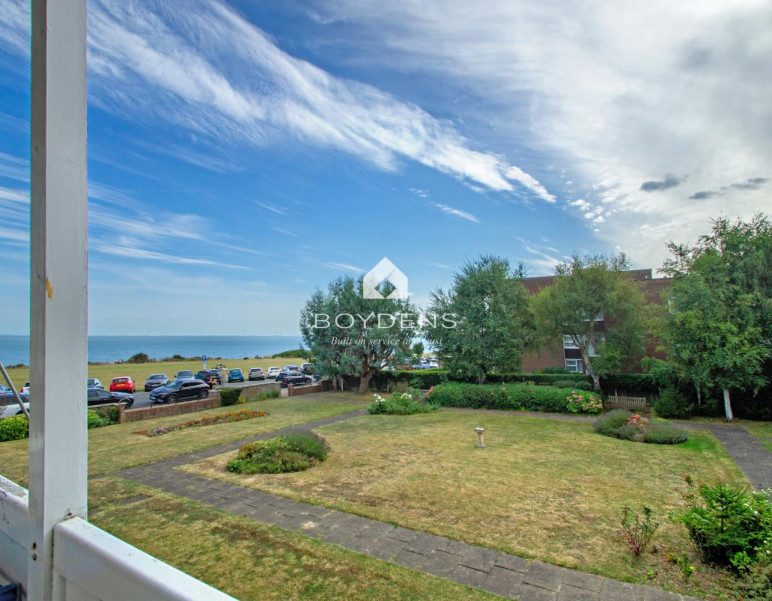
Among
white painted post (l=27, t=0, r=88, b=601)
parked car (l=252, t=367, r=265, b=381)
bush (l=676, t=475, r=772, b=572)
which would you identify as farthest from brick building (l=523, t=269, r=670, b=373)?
white painted post (l=27, t=0, r=88, b=601)

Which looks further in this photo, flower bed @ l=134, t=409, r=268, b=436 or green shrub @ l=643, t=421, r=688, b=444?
flower bed @ l=134, t=409, r=268, b=436

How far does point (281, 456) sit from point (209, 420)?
25.2 ft

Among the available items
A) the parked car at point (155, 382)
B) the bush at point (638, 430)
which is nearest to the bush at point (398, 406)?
the bush at point (638, 430)

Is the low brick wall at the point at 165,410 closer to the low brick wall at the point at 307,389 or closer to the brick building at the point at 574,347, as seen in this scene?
the low brick wall at the point at 307,389

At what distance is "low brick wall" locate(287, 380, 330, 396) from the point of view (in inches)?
950

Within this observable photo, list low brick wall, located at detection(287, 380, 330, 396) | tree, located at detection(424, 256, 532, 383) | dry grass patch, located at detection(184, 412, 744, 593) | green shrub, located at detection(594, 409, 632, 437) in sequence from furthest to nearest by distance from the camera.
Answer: low brick wall, located at detection(287, 380, 330, 396)
tree, located at detection(424, 256, 532, 383)
green shrub, located at detection(594, 409, 632, 437)
dry grass patch, located at detection(184, 412, 744, 593)

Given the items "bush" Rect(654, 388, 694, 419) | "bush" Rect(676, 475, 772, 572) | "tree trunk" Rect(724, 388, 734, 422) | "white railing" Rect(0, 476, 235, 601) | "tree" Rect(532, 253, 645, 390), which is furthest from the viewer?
"tree" Rect(532, 253, 645, 390)

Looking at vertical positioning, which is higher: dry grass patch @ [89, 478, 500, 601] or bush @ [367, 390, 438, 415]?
dry grass patch @ [89, 478, 500, 601]

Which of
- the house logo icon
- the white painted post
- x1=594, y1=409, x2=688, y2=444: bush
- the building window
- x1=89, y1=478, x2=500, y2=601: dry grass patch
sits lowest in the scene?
the building window

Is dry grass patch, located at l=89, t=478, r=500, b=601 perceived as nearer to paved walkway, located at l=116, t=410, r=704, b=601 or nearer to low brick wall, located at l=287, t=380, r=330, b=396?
paved walkway, located at l=116, t=410, r=704, b=601

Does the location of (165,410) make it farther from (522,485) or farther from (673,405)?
(673,405)

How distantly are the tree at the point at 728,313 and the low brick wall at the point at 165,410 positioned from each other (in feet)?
63.9

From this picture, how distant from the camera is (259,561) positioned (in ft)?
16.2

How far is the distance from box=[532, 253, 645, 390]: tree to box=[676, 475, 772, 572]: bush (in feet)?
53.4
